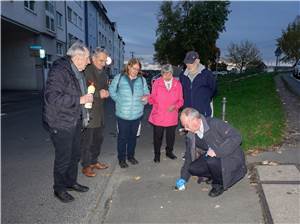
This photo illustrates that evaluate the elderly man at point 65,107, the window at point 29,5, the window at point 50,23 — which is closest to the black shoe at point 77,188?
the elderly man at point 65,107

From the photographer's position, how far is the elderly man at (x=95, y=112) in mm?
5617

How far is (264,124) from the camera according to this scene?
938 centimetres

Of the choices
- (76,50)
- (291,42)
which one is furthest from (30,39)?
(291,42)

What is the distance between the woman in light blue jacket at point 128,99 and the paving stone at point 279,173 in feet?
6.79

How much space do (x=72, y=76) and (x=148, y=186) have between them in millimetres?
1900

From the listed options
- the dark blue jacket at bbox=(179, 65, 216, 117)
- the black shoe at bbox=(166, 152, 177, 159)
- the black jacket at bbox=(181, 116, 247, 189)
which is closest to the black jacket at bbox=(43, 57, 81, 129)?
the black jacket at bbox=(181, 116, 247, 189)

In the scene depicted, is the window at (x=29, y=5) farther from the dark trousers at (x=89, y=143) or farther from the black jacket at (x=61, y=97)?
the black jacket at (x=61, y=97)

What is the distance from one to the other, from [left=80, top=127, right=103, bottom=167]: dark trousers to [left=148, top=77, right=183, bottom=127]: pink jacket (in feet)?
3.61

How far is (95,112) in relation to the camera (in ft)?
18.7

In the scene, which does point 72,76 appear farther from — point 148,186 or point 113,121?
point 113,121

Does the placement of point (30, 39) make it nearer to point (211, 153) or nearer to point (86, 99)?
point (86, 99)

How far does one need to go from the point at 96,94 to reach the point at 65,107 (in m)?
1.28

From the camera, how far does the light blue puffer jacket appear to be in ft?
19.9

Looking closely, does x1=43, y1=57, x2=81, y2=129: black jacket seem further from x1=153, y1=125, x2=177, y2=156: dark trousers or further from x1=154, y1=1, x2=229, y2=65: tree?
x1=154, y1=1, x2=229, y2=65: tree
